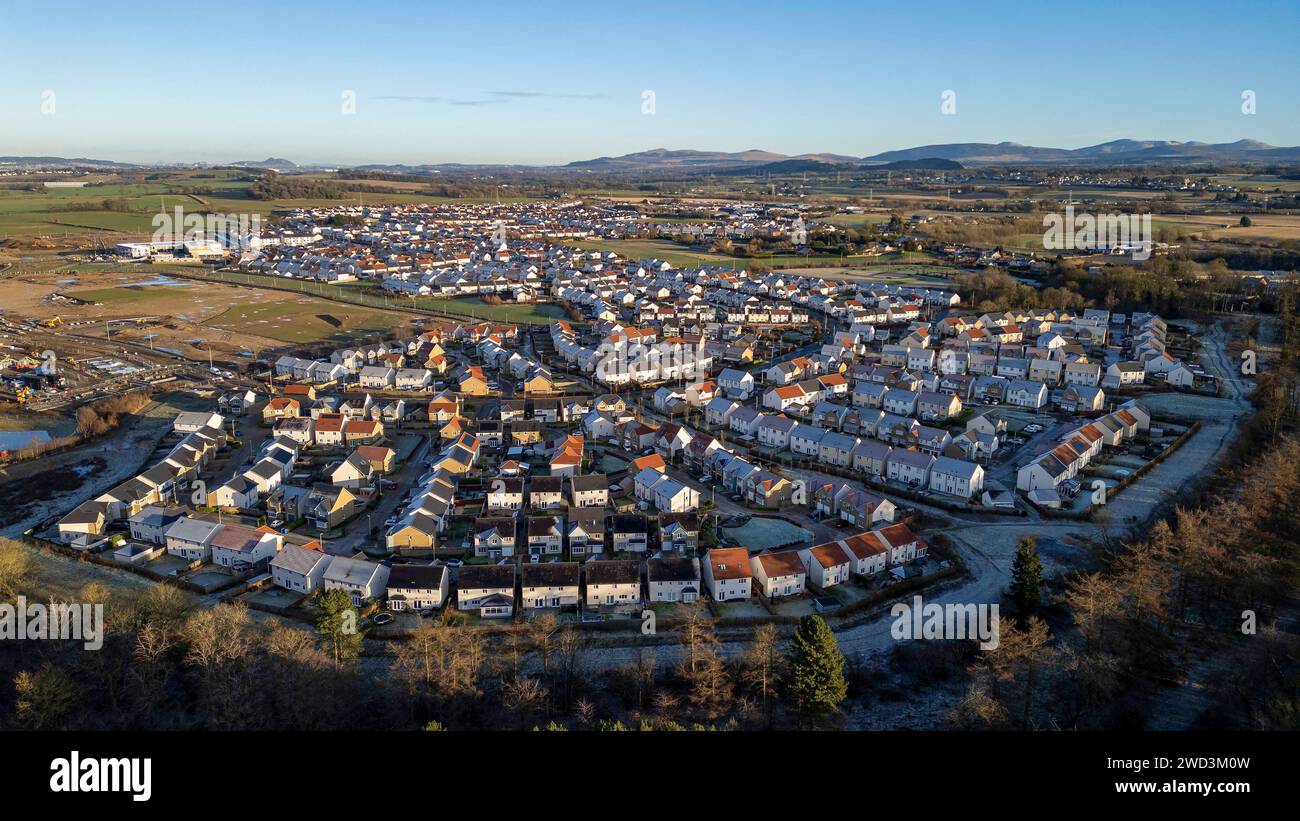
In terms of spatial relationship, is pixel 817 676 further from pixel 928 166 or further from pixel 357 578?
pixel 928 166

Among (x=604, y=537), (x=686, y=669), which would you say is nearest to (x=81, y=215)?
(x=604, y=537)

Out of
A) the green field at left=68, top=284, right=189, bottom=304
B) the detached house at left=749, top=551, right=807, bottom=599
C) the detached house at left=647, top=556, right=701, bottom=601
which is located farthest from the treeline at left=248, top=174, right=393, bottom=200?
the detached house at left=749, top=551, right=807, bottom=599

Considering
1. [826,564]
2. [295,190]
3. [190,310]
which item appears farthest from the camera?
[295,190]

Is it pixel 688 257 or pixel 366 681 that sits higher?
pixel 688 257
